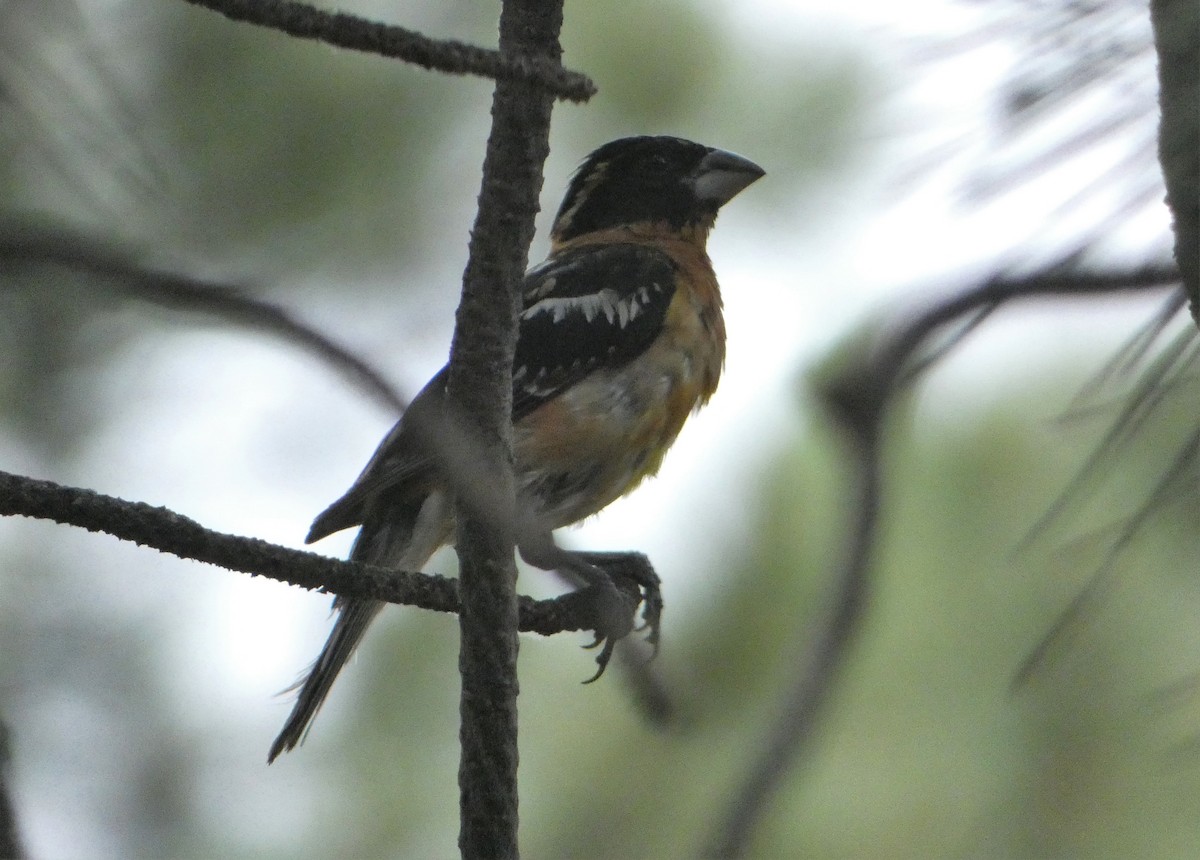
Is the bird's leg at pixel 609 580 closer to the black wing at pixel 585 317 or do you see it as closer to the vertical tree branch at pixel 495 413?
the vertical tree branch at pixel 495 413

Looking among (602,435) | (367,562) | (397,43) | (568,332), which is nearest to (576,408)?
(602,435)

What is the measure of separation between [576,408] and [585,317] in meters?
0.32

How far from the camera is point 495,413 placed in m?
1.88

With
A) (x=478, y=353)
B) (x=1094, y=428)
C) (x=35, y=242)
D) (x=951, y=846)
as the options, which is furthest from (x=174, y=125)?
(x=951, y=846)

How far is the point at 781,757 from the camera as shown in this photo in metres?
2.26

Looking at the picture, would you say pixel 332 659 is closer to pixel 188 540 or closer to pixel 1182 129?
pixel 188 540

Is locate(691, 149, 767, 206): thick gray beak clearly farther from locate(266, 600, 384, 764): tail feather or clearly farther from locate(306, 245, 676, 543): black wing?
locate(266, 600, 384, 764): tail feather

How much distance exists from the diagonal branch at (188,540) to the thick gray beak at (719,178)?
3.05 metres

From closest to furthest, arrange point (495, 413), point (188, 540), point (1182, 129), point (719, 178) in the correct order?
point (1182, 129) < point (188, 540) < point (495, 413) < point (719, 178)

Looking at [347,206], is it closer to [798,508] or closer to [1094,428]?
→ [1094,428]

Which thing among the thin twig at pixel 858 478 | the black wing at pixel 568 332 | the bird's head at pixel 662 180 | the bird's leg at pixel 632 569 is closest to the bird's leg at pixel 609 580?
the bird's leg at pixel 632 569

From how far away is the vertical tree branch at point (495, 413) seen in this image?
1.75 m

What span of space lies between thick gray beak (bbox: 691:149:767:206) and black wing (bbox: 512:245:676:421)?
1.35 ft

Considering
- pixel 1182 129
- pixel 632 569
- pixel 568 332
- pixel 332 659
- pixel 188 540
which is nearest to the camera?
pixel 1182 129
